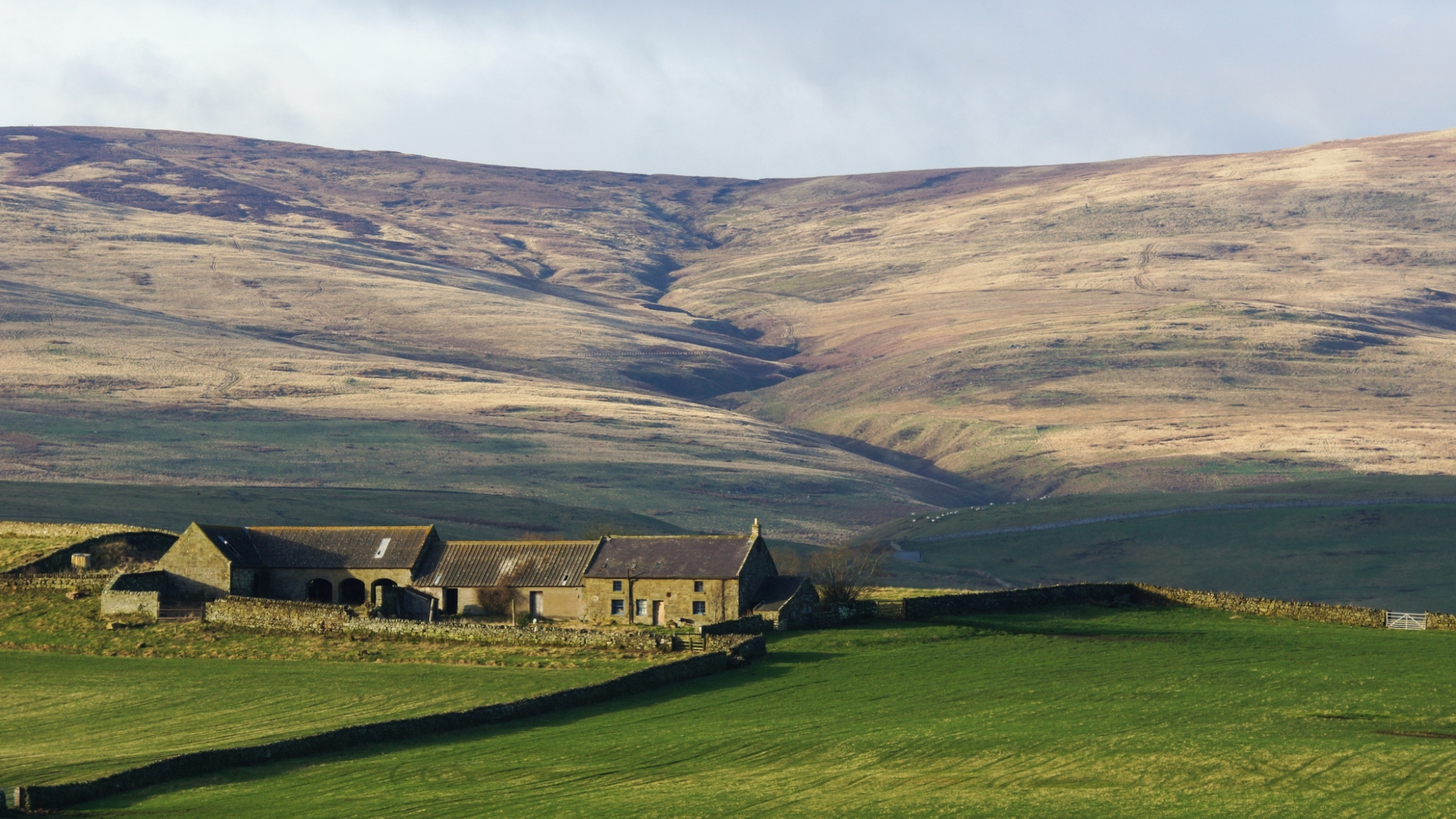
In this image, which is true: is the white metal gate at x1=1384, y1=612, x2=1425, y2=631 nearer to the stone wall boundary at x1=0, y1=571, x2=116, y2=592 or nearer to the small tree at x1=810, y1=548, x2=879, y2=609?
the small tree at x1=810, y1=548, x2=879, y2=609

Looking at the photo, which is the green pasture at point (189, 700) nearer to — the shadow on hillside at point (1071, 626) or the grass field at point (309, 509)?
the shadow on hillside at point (1071, 626)

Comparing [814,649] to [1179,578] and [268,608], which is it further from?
[1179,578]

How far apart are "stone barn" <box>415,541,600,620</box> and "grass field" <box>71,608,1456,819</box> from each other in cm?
1194

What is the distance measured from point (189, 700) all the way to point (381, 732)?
29.4 feet

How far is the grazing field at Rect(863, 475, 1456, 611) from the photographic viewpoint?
4235 inches

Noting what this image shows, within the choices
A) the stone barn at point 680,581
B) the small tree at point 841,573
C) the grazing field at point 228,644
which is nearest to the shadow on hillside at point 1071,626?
the small tree at point 841,573

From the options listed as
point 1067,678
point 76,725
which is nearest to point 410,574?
point 76,725

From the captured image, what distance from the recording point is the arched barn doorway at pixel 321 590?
61375 mm

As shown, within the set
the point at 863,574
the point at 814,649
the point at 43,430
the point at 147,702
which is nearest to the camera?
the point at 147,702

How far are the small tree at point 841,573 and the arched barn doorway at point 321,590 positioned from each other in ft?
63.7

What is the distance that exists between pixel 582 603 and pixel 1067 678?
20.2 m

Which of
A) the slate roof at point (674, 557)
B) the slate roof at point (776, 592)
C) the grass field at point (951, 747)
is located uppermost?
the slate roof at point (674, 557)

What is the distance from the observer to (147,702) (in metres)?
→ 41.4

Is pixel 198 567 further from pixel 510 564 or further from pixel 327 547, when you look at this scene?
pixel 510 564
